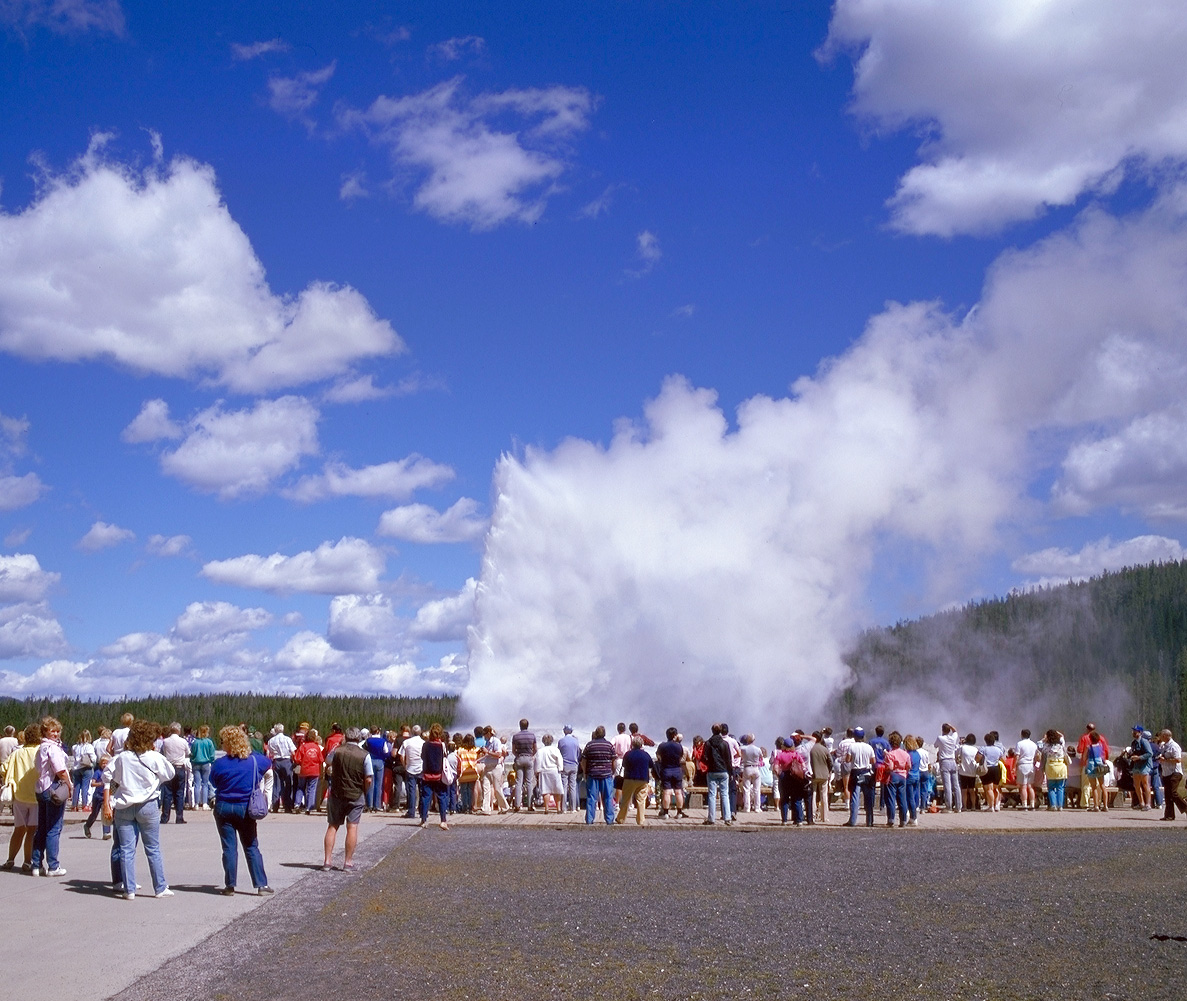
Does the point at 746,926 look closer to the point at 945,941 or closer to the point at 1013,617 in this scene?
the point at 945,941

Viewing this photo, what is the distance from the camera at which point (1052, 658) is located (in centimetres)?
10612

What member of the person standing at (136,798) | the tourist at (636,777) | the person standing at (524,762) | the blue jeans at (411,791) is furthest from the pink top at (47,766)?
the person standing at (524,762)

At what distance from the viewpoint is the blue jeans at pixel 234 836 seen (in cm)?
1298

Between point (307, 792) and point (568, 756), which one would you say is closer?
point (568, 756)

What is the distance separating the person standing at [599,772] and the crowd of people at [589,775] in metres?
0.03

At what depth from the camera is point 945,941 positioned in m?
10.6

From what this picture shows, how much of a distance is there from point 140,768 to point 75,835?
8.41 metres

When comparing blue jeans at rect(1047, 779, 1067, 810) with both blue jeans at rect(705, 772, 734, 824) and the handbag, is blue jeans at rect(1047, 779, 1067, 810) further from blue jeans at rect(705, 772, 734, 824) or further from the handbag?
the handbag

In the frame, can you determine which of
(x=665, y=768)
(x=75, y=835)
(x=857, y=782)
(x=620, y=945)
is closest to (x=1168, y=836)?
(x=857, y=782)

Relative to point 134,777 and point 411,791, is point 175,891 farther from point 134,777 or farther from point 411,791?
point 411,791

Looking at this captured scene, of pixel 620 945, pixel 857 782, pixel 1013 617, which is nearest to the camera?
pixel 620 945

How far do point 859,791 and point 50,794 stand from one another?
48.0 ft

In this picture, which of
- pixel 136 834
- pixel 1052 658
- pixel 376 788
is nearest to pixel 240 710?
pixel 1052 658

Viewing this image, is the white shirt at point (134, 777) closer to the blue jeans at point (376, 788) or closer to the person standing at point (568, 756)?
the blue jeans at point (376, 788)
